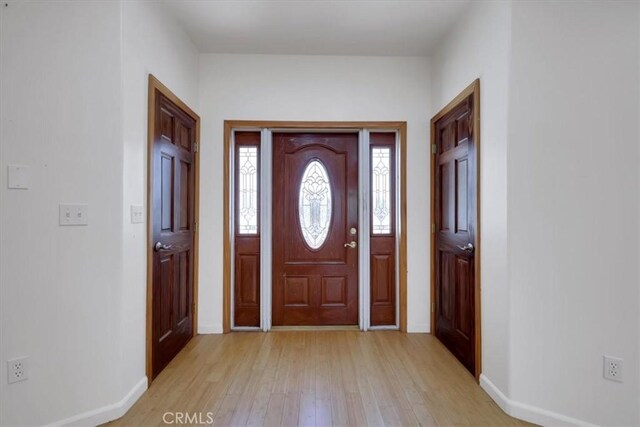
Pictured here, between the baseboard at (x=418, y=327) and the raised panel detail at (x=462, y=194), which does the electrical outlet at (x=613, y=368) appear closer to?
the raised panel detail at (x=462, y=194)

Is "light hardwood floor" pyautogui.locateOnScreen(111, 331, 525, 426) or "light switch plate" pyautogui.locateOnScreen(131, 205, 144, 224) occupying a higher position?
"light switch plate" pyautogui.locateOnScreen(131, 205, 144, 224)

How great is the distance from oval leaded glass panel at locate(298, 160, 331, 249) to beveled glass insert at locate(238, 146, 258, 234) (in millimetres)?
449

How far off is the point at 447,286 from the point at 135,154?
2561 mm

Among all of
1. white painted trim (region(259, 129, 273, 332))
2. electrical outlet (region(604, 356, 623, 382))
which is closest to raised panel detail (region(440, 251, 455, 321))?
electrical outlet (region(604, 356, 623, 382))

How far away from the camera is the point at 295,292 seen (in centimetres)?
333

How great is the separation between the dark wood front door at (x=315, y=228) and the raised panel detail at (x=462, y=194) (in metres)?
0.99

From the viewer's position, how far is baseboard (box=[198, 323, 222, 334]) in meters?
3.14

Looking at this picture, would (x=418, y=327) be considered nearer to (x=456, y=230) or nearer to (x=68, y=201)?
(x=456, y=230)

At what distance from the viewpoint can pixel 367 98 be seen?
320cm

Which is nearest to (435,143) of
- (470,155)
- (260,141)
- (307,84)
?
(470,155)

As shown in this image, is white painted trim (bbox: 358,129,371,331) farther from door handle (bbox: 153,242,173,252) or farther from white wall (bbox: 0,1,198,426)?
white wall (bbox: 0,1,198,426)

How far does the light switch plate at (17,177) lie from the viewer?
1667 mm

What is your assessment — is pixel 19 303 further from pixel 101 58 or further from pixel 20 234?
pixel 101 58

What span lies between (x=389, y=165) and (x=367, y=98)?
68 centimetres
